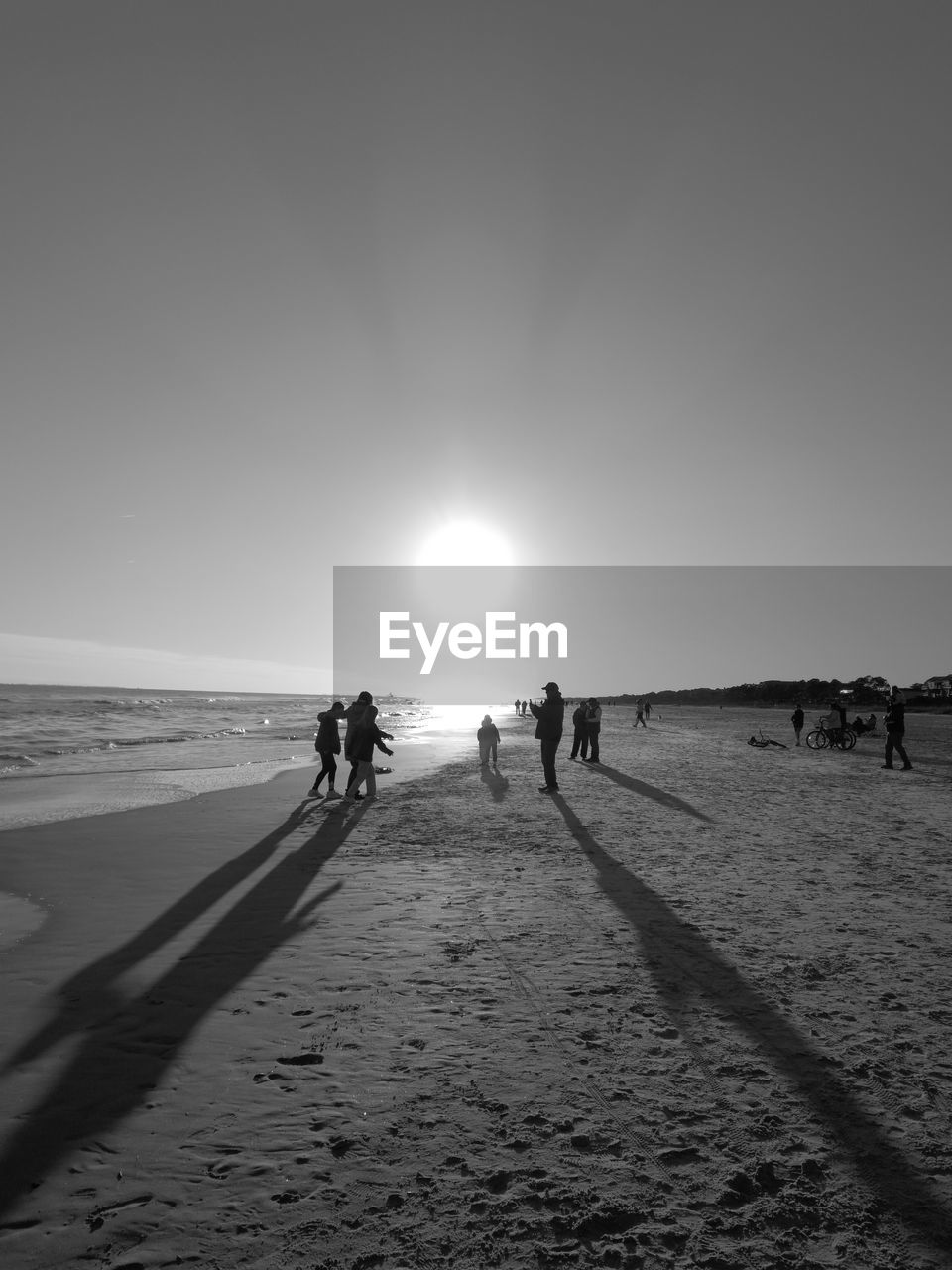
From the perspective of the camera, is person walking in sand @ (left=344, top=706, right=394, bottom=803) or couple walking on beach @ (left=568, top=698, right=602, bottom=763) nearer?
person walking in sand @ (left=344, top=706, right=394, bottom=803)

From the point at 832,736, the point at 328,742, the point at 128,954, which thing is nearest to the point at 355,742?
the point at 328,742

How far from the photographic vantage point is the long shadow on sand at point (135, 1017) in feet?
10.5

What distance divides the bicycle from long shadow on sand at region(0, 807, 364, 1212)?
84.7 ft

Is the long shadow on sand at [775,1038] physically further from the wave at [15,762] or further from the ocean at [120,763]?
the wave at [15,762]

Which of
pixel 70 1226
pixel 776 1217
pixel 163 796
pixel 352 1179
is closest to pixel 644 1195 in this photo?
pixel 776 1217

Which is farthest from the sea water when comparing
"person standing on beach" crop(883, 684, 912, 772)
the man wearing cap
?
"person standing on beach" crop(883, 684, 912, 772)

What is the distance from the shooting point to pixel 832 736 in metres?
27.9

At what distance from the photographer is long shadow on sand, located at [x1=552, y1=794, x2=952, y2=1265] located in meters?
2.80

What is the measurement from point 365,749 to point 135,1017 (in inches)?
393

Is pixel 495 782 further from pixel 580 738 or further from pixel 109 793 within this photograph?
pixel 109 793

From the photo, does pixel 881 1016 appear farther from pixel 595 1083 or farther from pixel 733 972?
pixel 595 1083

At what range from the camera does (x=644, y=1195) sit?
2836 mm

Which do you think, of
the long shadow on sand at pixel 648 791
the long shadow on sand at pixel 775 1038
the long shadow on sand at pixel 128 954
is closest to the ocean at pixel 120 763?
the long shadow on sand at pixel 128 954

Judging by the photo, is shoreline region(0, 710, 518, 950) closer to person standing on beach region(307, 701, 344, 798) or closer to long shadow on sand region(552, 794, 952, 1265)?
person standing on beach region(307, 701, 344, 798)
